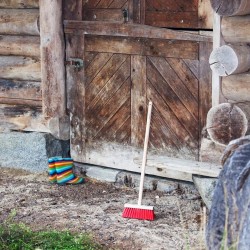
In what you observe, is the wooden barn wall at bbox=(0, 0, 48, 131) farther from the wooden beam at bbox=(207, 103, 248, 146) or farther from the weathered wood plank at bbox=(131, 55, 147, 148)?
the wooden beam at bbox=(207, 103, 248, 146)

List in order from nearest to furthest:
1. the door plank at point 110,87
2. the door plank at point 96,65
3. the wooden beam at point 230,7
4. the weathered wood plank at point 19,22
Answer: the wooden beam at point 230,7
the door plank at point 110,87
the door plank at point 96,65
the weathered wood plank at point 19,22

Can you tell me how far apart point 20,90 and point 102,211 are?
6.06ft

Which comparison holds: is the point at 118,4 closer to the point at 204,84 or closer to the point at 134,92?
the point at 134,92

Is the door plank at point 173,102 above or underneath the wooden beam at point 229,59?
underneath

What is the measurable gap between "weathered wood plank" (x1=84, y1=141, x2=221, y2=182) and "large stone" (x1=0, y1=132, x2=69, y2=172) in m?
0.35

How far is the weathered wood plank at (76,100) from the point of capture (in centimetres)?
796

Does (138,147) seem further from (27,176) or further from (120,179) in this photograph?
(27,176)

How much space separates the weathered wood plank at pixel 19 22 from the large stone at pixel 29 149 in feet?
3.25

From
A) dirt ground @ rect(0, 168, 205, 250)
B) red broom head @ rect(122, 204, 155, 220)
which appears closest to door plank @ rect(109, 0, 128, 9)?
dirt ground @ rect(0, 168, 205, 250)

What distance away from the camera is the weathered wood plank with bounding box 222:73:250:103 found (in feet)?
21.7

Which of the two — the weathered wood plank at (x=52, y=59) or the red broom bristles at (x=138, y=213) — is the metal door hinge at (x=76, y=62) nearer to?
the weathered wood plank at (x=52, y=59)

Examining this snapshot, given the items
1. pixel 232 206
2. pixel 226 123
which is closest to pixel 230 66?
pixel 226 123

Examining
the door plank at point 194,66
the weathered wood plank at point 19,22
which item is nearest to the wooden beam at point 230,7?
the door plank at point 194,66

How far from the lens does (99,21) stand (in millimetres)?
7688
